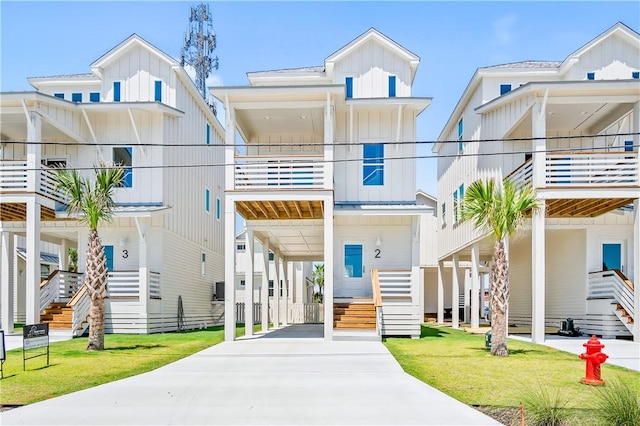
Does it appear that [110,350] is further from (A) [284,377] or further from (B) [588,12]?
(B) [588,12]

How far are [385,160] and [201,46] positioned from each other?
43001mm

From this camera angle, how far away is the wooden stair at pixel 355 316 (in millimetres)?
21625

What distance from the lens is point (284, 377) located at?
12172 mm

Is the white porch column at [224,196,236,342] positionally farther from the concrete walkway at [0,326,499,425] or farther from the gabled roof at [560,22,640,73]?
the gabled roof at [560,22,640,73]

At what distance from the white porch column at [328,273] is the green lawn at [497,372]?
224cm

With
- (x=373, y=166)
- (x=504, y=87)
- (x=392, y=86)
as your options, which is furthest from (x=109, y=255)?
(x=504, y=87)

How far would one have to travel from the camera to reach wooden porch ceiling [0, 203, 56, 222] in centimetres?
2241

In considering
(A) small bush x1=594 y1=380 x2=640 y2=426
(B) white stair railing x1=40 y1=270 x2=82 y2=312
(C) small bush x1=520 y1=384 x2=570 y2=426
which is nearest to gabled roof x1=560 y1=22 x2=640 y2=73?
(C) small bush x1=520 y1=384 x2=570 y2=426

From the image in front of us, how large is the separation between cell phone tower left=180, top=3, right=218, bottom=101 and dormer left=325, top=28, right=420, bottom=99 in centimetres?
3862

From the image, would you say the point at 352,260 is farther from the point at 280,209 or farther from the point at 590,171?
the point at 590,171

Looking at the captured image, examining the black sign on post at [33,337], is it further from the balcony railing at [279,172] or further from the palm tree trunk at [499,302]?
the palm tree trunk at [499,302]

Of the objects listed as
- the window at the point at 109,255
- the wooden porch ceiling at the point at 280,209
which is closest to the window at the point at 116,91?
the window at the point at 109,255

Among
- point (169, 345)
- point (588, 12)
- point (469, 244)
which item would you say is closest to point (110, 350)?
point (169, 345)

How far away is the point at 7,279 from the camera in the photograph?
919 inches
